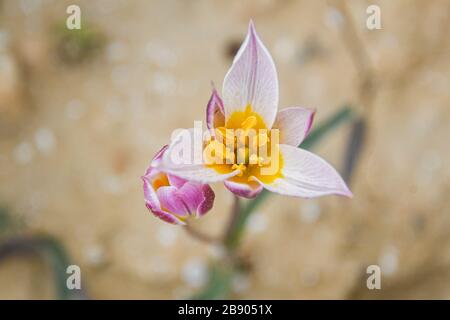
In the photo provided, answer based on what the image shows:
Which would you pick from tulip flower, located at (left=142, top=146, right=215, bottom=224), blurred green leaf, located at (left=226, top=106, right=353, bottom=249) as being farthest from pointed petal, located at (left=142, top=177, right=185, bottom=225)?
blurred green leaf, located at (left=226, top=106, right=353, bottom=249)

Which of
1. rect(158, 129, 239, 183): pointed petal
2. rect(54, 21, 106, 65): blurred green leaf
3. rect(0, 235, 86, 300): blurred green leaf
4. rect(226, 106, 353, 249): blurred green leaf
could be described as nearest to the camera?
rect(158, 129, 239, 183): pointed petal

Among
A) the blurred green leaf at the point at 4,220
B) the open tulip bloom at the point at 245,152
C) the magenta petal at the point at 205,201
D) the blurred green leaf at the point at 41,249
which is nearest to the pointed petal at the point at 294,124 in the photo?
the open tulip bloom at the point at 245,152

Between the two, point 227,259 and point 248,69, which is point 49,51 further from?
point 248,69

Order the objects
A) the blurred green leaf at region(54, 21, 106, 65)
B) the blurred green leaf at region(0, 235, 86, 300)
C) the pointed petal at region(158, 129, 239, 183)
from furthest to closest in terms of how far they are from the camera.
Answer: the blurred green leaf at region(54, 21, 106, 65)
the blurred green leaf at region(0, 235, 86, 300)
the pointed petal at region(158, 129, 239, 183)

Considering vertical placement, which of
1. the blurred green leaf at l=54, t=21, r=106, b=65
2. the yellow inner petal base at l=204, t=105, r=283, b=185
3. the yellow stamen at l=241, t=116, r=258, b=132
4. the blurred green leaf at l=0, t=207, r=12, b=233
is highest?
the blurred green leaf at l=54, t=21, r=106, b=65

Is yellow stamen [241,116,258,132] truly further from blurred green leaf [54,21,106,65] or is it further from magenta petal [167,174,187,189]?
blurred green leaf [54,21,106,65]

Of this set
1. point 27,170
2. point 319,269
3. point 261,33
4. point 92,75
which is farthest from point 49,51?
point 319,269

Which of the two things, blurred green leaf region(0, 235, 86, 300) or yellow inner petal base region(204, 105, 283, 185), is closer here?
yellow inner petal base region(204, 105, 283, 185)

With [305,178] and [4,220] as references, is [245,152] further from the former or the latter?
[4,220]
